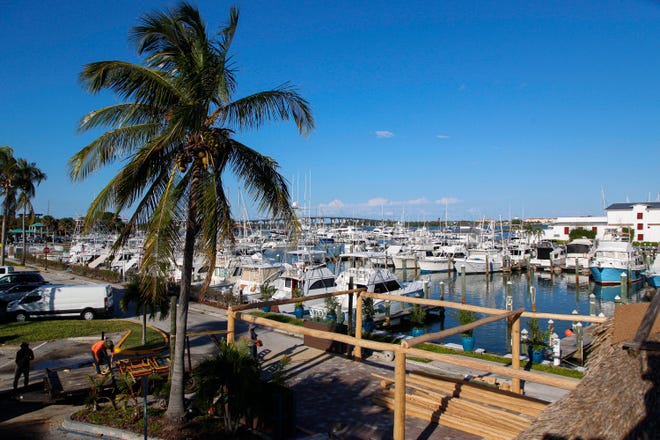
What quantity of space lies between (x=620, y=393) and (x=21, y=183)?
143 feet

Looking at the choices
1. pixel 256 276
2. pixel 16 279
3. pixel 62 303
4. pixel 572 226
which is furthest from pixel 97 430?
pixel 572 226

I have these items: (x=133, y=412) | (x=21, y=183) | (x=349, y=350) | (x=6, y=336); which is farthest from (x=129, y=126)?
(x=21, y=183)

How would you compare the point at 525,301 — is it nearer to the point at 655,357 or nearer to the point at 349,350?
the point at 349,350

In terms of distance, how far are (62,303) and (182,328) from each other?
16895 millimetres

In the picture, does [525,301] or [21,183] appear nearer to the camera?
[21,183]

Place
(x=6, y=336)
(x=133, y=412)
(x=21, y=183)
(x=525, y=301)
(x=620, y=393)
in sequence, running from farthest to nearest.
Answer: (x=525, y=301) < (x=21, y=183) < (x=6, y=336) < (x=133, y=412) < (x=620, y=393)

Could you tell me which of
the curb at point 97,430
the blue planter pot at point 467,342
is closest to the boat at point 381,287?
the blue planter pot at point 467,342

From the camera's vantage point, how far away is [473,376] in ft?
Answer: 39.7

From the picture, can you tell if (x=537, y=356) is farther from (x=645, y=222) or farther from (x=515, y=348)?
(x=645, y=222)

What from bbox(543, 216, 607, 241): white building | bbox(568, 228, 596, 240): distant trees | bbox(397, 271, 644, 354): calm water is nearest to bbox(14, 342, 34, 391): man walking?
bbox(397, 271, 644, 354): calm water

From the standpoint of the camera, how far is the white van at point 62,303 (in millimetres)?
22438

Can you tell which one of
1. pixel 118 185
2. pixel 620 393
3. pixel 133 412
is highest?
pixel 118 185

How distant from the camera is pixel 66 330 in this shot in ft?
64.9

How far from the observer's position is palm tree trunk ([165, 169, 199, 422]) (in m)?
9.37
